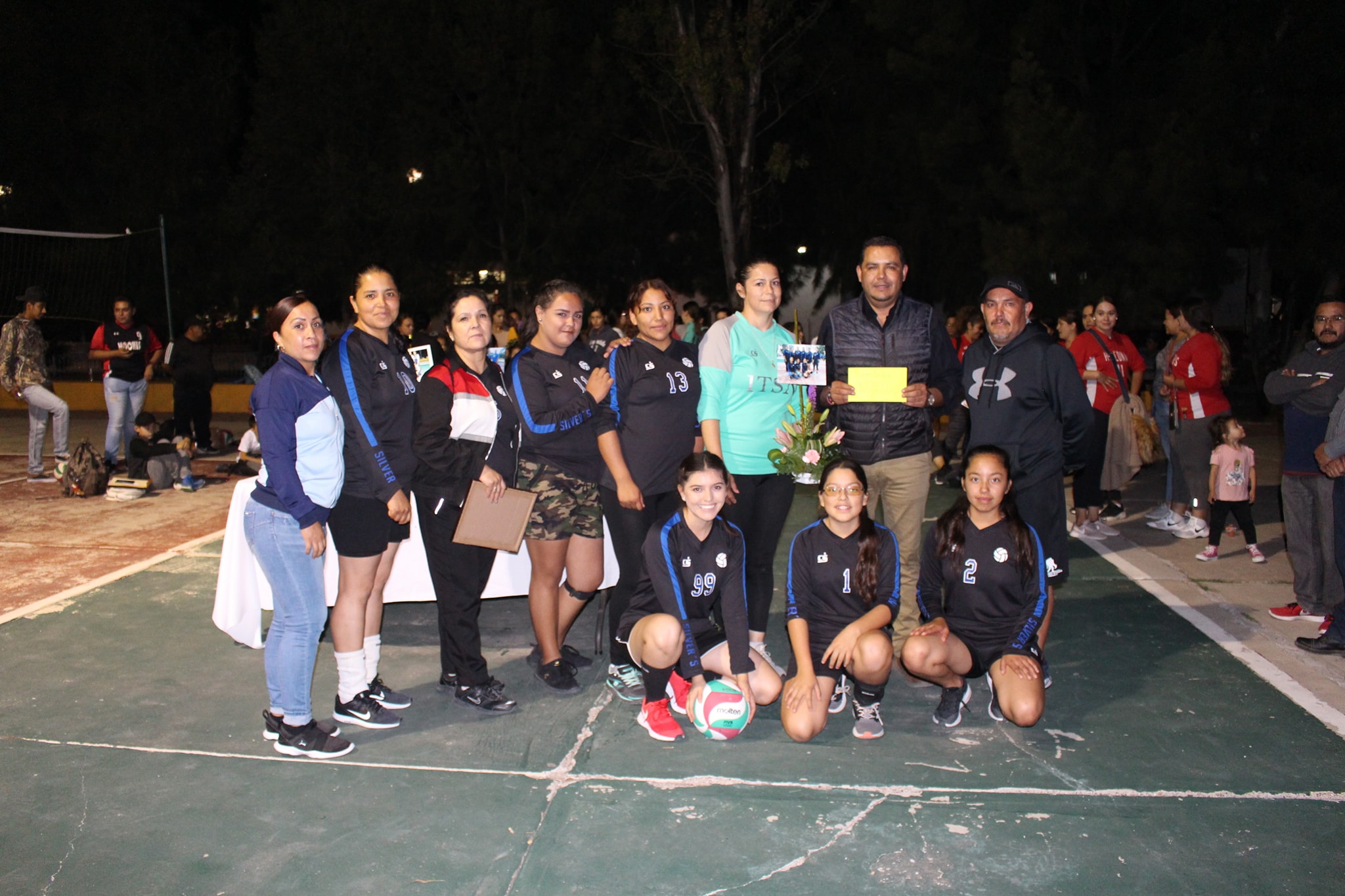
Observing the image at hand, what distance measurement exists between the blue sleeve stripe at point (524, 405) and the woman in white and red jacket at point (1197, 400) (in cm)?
541

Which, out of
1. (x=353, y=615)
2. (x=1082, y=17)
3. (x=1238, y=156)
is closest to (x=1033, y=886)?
(x=353, y=615)

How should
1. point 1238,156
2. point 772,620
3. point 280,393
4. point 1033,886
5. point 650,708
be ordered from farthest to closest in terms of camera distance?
point 1238,156 → point 772,620 → point 650,708 → point 280,393 → point 1033,886

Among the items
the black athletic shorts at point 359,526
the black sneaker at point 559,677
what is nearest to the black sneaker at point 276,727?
the black athletic shorts at point 359,526

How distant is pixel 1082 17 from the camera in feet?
63.3

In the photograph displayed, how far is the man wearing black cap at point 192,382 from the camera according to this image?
13055 millimetres

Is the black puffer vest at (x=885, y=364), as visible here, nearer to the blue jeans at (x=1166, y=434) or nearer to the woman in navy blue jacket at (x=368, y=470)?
the woman in navy blue jacket at (x=368, y=470)

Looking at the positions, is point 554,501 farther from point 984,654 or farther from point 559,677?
point 984,654

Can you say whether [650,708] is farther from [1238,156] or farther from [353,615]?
[1238,156]

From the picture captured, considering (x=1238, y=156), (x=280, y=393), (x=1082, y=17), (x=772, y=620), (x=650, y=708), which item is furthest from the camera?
(x=1082, y=17)

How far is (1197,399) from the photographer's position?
7.81m

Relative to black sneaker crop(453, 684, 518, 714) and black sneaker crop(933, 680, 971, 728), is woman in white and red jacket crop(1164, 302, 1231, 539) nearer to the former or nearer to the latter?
black sneaker crop(933, 680, 971, 728)

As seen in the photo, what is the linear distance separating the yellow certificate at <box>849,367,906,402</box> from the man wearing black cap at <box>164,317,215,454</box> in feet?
34.8

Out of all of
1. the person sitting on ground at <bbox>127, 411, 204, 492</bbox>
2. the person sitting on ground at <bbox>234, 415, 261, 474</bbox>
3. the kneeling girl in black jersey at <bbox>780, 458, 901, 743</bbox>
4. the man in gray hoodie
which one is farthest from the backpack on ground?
the man in gray hoodie

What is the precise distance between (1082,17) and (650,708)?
62.4 ft
